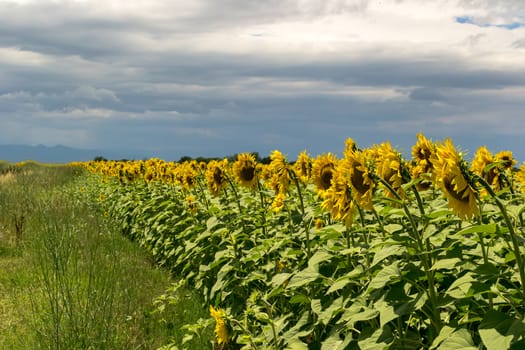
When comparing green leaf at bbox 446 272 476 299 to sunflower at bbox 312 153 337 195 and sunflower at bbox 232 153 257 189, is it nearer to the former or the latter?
sunflower at bbox 312 153 337 195

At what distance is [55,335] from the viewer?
15.9 ft

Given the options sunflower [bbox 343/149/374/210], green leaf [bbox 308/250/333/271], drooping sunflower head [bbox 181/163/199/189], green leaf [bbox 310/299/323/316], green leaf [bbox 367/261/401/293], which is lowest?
green leaf [bbox 310/299/323/316]

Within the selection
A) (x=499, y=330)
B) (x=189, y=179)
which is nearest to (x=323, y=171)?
(x=499, y=330)

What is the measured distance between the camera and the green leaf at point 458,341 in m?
2.25

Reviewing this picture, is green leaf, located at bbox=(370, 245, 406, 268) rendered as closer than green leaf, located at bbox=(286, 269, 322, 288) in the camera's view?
Yes

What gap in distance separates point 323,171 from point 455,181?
1849 mm

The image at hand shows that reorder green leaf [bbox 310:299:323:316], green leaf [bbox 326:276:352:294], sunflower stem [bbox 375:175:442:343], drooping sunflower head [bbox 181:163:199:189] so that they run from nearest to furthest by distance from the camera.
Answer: sunflower stem [bbox 375:175:442:343]
green leaf [bbox 326:276:352:294]
green leaf [bbox 310:299:323:316]
drooping sunflower head [bbox 181:163:199:189]

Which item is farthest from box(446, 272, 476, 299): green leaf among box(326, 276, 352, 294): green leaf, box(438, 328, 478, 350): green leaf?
box(326, 276, 352, 294): green leaf

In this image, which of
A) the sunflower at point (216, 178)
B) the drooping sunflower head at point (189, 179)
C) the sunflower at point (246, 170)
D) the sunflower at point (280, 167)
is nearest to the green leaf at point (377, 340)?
the sunflower at point (280, 167)

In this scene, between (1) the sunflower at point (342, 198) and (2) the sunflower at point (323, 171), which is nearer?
(1) the sunflower at point (342, 198)

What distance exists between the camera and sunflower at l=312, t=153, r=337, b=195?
13.9 feet

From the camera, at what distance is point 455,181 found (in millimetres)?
2436

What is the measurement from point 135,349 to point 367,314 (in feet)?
10.5

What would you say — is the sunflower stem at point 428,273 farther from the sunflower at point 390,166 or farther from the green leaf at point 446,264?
the sunflower at point 390,166
